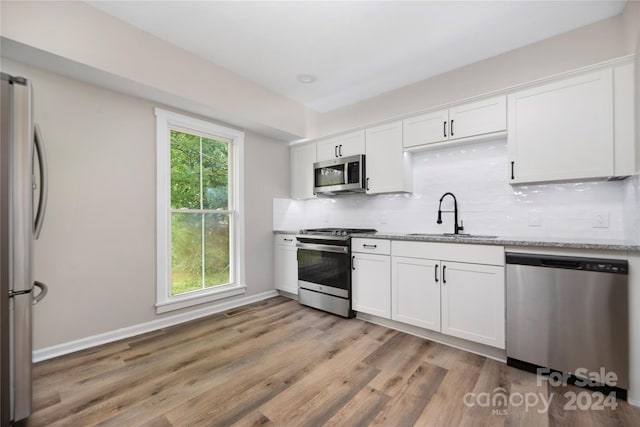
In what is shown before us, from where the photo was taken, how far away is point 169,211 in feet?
9.68

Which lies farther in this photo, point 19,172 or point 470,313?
point 470,313

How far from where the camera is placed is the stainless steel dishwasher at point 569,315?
1729 millimetres

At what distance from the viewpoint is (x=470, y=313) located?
230 centimetres

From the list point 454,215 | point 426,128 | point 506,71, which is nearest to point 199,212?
point 426,128

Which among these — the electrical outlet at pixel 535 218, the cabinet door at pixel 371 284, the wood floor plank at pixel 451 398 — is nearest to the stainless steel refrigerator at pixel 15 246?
the wood floor plank at pixel 451 398

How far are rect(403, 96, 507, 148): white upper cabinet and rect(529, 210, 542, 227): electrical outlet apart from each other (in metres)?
0.81

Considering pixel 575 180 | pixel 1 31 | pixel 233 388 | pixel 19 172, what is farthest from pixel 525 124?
pixel 1 31

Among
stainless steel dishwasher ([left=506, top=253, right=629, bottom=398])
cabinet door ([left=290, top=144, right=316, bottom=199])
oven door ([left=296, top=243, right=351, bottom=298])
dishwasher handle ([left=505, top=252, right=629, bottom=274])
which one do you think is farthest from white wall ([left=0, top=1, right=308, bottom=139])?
stainless steel dishwasher ([left=506, top=253, right=629, bottom=398])

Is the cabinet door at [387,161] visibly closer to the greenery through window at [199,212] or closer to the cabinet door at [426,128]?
the cabinet door at [426,128]

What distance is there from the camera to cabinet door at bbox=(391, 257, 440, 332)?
98.0 inches

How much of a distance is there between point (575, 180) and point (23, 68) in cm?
442

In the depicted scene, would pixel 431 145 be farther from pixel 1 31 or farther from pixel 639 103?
pixel 1 31

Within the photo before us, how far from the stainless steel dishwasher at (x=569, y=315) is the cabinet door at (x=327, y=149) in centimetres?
233

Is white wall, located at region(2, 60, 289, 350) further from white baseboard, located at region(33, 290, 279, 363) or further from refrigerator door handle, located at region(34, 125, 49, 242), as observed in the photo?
refrigerator door handle, located at region(34, 125, 49, 242)
